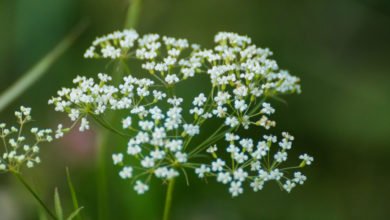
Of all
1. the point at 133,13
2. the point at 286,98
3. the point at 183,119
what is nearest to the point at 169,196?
the point at 183,119

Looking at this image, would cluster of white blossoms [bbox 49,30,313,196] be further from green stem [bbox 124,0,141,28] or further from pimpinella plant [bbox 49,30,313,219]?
green stem [bbox 124,0,141,28]

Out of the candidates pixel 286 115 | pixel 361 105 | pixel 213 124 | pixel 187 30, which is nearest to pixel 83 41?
pixel 187 30

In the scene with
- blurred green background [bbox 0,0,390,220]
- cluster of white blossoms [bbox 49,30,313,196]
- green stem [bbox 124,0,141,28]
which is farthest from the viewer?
blurred green background [bbox 0,0,390,220]

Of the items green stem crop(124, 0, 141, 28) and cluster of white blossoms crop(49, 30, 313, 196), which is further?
green stem crop(124, 0, 141, 28)

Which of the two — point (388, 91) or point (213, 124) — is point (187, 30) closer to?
point (213, 124)

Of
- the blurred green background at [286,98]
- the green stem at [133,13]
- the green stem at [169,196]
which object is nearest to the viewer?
the green stem at [169,196]

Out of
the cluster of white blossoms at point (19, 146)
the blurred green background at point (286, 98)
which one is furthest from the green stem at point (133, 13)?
the blurred green background at point (286, 98)

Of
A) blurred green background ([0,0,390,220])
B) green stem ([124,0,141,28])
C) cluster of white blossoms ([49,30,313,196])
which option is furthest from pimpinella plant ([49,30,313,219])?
blurred green background ([0,0,390,220])

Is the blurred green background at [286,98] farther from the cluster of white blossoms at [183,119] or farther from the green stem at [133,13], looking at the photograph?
the cluster of white blossoms at [183,119]
